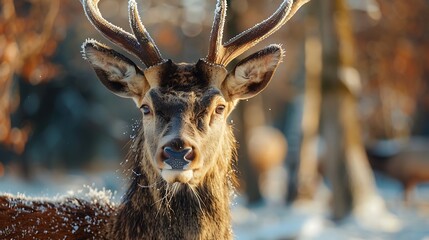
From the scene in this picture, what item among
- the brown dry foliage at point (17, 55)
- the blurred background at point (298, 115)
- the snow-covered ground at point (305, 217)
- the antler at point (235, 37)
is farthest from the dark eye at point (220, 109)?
the brown dry foliage at point (17, 55)

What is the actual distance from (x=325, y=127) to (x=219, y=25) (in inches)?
393

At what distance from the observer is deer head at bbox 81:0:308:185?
14.7ft

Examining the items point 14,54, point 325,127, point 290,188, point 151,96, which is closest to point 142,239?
point 151,96

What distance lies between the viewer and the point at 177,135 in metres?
4.45

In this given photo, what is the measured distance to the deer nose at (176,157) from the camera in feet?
14.3

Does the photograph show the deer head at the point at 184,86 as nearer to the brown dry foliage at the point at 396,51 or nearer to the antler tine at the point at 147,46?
the antler tine at the point at 147,46

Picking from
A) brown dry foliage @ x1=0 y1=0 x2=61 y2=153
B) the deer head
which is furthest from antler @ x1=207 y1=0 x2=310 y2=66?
brown dry foliage @ x1=0 y1=0 x2=61 y2=153

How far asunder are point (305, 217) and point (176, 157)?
906 centimetres

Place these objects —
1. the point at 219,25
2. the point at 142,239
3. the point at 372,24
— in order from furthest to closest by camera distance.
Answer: the point at 372,24 < the point at 219,25 < the point at 142,239

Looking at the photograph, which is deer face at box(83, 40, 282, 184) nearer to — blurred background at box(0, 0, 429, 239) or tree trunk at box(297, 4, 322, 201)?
blurred background at box(0, 0, 429, 239)

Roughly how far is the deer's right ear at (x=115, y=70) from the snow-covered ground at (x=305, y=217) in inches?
106

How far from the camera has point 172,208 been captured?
479 cm

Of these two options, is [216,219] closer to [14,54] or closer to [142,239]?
[142,239]

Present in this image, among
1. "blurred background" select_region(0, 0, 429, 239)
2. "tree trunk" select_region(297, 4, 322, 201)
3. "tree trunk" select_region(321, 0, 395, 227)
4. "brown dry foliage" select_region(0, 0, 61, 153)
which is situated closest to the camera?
"brown dry foliage" select_region(0, 0, 61, 153)
